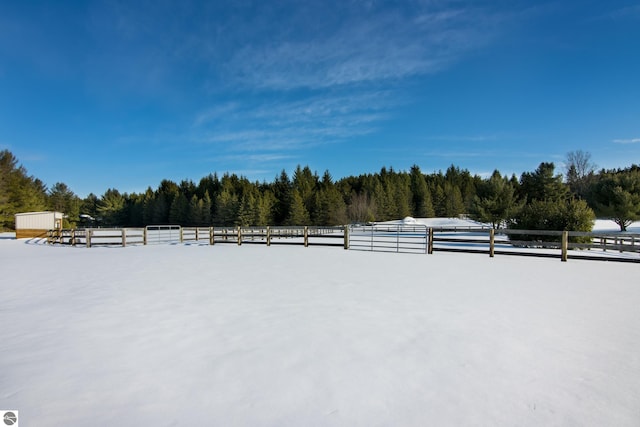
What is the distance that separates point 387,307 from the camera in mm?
5312

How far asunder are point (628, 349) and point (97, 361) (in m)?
5.68

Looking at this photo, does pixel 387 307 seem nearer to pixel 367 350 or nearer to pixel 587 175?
pixel 367 350

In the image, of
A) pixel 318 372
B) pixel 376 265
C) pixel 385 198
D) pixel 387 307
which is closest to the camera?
pixel 318 372

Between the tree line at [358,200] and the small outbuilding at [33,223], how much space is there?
11.8m

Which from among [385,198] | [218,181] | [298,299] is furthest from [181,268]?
[218,181]

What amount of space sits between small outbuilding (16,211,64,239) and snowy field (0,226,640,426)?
92.5 ft

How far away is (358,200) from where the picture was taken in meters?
62.5

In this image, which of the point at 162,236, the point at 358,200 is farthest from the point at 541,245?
the point at 358,200

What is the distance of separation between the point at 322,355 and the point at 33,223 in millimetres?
35538
